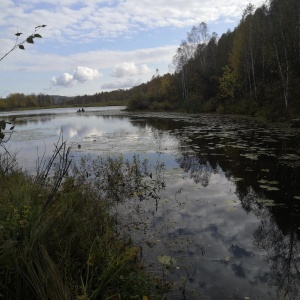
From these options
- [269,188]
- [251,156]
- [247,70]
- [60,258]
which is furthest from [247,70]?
[60,258]

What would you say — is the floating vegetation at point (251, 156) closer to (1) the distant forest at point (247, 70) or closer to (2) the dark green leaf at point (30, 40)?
(2) the dark green leaf at point (30, 40)

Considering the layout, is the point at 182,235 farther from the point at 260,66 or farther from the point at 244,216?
the point at 260,66

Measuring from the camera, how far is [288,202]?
694 cm

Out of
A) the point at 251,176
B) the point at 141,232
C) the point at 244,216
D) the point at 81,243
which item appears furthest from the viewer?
the point at 251,176

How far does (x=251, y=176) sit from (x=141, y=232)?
15.8 feet

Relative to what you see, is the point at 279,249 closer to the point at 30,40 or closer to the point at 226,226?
the point at 226,226

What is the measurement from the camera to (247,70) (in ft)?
112

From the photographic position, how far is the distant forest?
24234 mm

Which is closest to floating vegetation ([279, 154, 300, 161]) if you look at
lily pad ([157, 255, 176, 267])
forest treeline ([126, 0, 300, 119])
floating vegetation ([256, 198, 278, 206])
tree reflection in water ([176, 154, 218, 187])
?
tree reflection in water ([176, 154, 218, 187])

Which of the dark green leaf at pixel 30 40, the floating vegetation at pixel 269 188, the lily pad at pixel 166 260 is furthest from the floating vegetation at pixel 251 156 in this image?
the dark green leaf at pixel 30 40

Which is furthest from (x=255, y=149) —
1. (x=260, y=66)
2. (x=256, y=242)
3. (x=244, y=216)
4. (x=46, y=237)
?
(x=260, y=66)

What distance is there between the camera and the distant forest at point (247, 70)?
79.5 ft

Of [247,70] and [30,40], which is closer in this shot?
[30,40]

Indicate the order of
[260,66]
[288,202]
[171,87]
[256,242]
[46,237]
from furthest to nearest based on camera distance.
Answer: [171,87] → [260,66] → [288,202] → [256,242] → [46,237]
